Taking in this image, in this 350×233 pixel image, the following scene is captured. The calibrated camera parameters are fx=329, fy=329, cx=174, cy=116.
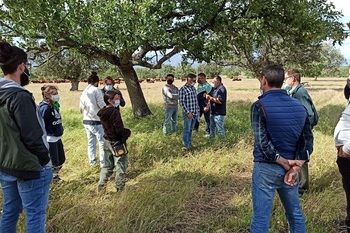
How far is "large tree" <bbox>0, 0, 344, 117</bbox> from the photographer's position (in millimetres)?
7648

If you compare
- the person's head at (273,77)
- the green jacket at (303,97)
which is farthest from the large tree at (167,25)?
the person's head at (273,77)

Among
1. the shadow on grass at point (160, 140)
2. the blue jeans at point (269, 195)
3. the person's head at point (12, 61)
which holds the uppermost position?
the person's head at point (12, 61)

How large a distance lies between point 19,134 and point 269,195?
230 cm

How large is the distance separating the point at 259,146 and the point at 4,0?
457 centimetres

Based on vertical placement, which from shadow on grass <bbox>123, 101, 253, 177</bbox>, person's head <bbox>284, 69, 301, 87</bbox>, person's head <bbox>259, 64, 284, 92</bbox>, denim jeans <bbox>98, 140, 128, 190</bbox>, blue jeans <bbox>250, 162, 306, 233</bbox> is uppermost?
person's head <bbox>259, 64, 284, 92</bbox>

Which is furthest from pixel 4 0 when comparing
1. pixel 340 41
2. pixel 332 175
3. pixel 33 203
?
pixel 340 41

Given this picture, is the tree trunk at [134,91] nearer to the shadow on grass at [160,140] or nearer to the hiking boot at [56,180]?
the shadow on grass at [160,140]

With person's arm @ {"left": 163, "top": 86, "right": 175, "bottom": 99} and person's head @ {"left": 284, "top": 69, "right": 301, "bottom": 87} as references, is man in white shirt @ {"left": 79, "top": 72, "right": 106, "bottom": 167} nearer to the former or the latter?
person's arm @ {"left": 163, "top": 86, "right": 175, "bottom": 99}

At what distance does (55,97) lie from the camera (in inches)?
217

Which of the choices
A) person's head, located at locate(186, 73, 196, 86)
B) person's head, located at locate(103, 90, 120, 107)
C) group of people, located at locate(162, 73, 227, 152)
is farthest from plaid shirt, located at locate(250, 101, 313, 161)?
person's head, located at locate(186, 73, 196, 86)

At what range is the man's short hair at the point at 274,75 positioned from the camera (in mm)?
3023

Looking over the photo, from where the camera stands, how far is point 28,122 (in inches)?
106

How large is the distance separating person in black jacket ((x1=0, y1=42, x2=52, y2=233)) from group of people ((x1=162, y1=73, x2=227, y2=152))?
5.26m

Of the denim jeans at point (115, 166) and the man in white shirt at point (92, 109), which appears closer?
the denim jeans at point (115, 166)
